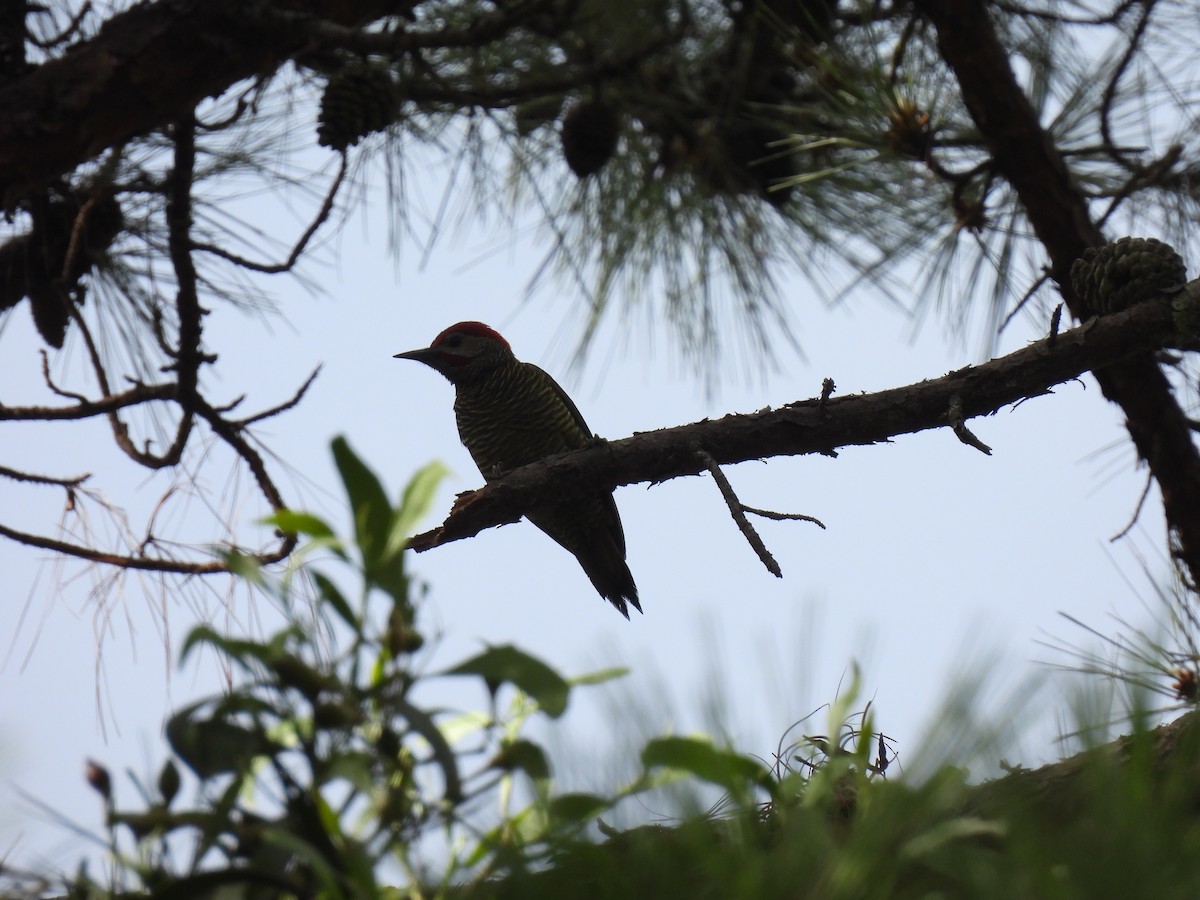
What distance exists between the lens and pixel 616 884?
731 millimetres

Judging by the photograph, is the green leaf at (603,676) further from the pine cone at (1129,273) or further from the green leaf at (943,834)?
the pine cone at (1129,273)

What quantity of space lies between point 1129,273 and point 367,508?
2027 millimetres

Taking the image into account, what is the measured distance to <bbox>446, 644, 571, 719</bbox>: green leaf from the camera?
71 cm

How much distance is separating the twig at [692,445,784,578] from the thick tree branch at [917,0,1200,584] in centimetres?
128

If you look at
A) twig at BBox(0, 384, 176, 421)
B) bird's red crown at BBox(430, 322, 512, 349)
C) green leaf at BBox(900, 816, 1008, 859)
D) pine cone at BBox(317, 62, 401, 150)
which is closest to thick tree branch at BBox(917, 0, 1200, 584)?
pine cone at BBox(317, 62, 401, 150)

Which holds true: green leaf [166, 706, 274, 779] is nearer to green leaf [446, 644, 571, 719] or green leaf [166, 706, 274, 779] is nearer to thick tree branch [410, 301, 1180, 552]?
green leaf [446, 644, 571, 719]

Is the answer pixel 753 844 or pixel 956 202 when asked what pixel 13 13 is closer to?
pixel 956 202

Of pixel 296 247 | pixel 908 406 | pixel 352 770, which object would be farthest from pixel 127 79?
pixel 352 770

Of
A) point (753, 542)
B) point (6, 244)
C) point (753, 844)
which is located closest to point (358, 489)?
point (753, 844)

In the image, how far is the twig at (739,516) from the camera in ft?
6.45

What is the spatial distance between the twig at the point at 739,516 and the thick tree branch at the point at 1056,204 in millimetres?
1278

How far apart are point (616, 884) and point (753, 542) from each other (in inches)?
50.8

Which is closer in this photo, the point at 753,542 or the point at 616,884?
the point at 616,884

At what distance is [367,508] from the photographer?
2.27ft
